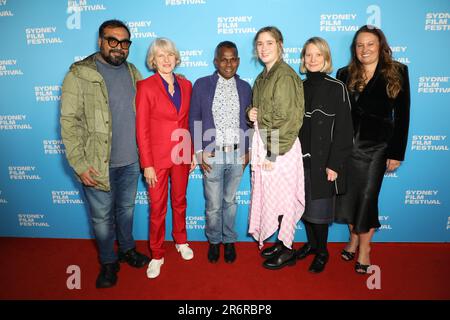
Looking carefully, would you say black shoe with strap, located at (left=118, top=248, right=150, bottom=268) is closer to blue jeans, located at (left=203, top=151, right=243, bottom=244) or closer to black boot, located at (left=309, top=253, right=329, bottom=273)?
blue jeans, located at (left=203, top=151, right=243, bottom=244)

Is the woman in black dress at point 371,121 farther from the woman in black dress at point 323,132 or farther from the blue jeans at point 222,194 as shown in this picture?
the blue jeans at point 222,194

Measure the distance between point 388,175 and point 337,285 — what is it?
48.0 inches

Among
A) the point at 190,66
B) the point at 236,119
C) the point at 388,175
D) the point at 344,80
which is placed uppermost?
the point at 190,66

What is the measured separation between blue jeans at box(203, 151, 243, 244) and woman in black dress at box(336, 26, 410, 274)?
95 cm

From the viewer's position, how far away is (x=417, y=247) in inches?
109

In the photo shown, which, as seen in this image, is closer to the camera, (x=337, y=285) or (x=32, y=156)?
(x=337, y=285)

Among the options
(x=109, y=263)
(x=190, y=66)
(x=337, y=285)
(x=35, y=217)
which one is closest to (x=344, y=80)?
(x=190, y=66)

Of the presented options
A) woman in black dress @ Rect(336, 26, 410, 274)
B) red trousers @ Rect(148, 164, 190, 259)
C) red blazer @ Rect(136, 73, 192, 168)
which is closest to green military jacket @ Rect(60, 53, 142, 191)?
red blazer @ Rect(136, 73, 192, 168)

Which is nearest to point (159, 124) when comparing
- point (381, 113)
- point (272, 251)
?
point (272, 251)

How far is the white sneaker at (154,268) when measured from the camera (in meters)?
2.33

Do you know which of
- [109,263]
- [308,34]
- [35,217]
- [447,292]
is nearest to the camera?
[447,292]

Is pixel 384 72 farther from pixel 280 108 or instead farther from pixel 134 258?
pixel 134 258

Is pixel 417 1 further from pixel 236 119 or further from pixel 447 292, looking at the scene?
pixel 447 292

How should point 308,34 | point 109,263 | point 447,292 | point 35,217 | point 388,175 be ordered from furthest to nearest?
point 35,217, point 388,175, point 308,34, point 109,263, point 447,292
